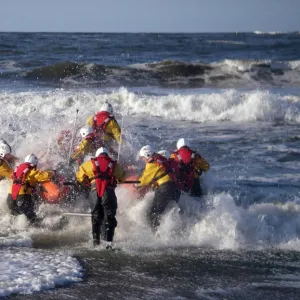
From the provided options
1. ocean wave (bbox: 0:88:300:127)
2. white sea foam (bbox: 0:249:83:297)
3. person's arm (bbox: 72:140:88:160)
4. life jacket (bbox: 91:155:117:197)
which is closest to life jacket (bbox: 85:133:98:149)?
person's arm (bbox: 72:140:88:160)

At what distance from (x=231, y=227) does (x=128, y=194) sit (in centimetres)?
191

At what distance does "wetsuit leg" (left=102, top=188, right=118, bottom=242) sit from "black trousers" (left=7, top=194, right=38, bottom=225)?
164 cm

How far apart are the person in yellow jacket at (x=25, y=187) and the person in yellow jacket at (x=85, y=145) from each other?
167 centimetres

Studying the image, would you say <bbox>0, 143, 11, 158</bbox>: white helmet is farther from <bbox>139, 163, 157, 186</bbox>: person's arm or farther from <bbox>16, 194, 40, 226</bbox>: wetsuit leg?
<bbox>139, 163, 157, 186</bbox>: person's arm

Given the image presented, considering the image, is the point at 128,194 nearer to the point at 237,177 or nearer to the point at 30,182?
the point at 30,182

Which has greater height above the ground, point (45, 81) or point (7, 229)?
point (45, 81)

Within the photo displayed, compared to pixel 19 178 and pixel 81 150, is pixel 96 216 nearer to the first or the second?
pixel 19 178

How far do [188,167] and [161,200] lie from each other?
1.10 metres

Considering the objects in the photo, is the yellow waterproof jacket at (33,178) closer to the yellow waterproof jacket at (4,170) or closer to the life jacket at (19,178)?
the life jacket at (19,178)

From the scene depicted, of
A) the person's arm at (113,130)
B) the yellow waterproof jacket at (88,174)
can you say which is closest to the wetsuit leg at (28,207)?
the yellow waterproof jacket at (88,174)

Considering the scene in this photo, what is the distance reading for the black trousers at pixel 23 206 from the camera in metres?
10.9

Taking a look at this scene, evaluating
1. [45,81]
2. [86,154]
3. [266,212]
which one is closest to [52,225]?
[86,154]

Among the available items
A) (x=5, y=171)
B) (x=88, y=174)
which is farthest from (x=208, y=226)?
(x=5, y=171)

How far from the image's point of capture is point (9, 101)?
24.7 metres
